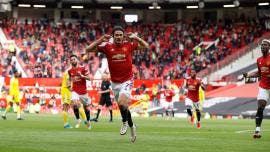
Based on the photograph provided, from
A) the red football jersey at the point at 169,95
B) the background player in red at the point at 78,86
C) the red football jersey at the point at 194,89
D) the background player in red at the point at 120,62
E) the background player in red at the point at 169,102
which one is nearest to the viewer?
the background player in red at the point at 120,62

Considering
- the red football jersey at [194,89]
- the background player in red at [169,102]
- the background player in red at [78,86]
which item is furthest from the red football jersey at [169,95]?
the background player in red at [78,86]

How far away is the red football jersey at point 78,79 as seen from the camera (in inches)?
903

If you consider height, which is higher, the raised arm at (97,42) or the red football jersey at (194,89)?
the raised arm at (97,42)

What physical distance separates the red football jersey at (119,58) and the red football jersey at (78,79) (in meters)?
7.48

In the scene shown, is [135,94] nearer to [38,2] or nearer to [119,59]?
[38,2]

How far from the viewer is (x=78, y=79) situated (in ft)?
75.6

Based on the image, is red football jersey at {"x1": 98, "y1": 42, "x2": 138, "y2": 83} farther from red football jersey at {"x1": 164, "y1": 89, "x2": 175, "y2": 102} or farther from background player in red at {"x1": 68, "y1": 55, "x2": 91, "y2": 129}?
red football jersey at {"x1": 164, "y1": 89, "x2": 175, "y2": 102}

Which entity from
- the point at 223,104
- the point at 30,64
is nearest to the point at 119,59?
the point at 223,104

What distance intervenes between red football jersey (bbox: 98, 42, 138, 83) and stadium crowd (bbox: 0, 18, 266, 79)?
4077 cm

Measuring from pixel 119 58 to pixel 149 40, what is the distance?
51.3 metres

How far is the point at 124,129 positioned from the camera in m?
16.0

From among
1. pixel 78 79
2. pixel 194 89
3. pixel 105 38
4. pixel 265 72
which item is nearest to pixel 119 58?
pixel 105 38

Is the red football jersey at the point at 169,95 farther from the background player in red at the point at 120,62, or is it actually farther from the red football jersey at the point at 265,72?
the background player in red at the point at 120,62

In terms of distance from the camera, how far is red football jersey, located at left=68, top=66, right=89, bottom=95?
22938 mm
